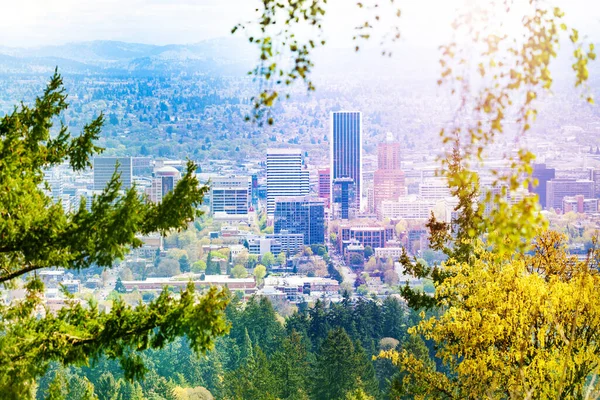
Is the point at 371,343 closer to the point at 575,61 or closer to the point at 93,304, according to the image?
the point at 93,304

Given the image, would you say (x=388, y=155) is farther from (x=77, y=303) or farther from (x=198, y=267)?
(x=77, y=303)

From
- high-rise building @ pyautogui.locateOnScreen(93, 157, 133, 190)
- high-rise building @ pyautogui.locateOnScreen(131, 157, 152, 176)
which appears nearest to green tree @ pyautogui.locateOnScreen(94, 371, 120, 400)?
high-rise building @ pyautogui.locateOnScreen(93, 157, 133, 190)

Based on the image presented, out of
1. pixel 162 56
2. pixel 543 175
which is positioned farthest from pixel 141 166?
pixel 543 175

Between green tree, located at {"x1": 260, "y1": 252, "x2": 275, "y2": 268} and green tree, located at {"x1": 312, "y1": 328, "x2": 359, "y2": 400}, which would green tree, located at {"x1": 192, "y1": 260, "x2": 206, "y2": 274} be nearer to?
green tree, located at {"x1": 260, "y1": 252, "x2": 275, "y2": 268}

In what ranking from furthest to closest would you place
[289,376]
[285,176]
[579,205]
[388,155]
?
[388,155], [285,176], [579,205], [289,376]

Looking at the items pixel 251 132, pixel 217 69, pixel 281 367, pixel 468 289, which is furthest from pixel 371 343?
pixel 217 69
